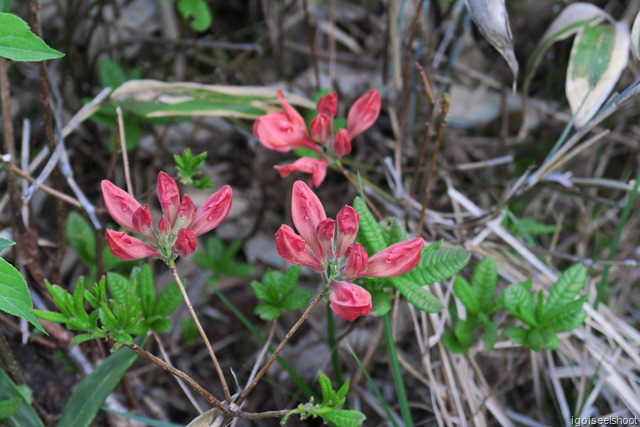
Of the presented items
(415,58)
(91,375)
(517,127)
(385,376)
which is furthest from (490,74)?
(91,375)

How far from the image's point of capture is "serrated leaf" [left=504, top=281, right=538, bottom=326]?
152 cm

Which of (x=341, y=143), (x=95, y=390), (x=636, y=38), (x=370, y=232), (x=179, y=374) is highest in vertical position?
(x=636, y=38)

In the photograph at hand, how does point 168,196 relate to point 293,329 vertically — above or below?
above

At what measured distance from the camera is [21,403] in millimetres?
1409

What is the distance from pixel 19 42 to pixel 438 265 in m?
0.88

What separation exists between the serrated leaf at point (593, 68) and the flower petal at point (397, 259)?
80 centimetres

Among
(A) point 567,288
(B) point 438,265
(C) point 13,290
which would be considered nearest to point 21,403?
(C) point 13,290

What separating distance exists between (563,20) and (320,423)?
52.0 inches

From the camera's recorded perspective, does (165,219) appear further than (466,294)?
No

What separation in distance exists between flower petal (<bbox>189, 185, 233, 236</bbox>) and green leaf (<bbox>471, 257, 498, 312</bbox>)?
661mm

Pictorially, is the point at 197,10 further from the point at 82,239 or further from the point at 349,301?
the point at 349,301

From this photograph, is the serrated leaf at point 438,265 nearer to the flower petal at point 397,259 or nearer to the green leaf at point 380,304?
the green leaf at point 380,304

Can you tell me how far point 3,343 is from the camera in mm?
1418

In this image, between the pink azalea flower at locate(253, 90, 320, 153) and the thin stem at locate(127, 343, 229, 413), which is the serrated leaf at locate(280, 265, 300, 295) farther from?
the thin stem at locate(127, 343, 229, 413)
